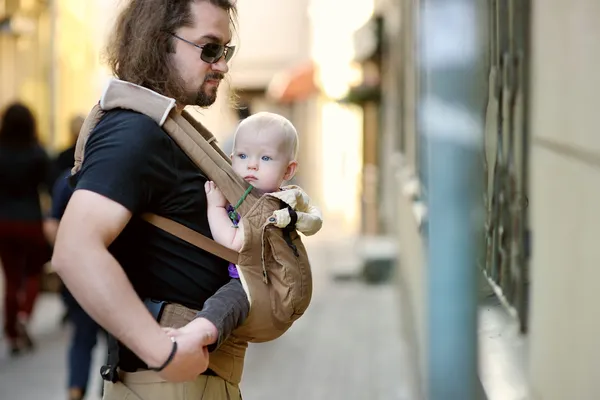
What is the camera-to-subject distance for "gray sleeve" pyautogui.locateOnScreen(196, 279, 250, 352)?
229 centimetres

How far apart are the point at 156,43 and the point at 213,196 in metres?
0.35

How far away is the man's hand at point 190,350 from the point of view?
2193mm

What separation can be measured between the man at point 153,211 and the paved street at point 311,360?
16.4 ft

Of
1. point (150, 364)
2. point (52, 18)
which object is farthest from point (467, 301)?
point (52, 18)

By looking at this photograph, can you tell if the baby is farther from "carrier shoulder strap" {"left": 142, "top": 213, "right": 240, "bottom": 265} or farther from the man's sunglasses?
the man's sunglasses

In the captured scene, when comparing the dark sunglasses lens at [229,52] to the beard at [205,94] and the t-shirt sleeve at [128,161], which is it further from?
the t-shirt sleeve at [128,161]

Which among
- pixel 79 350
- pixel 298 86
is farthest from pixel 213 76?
pixel 298 86

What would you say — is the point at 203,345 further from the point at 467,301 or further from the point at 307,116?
the point at 307,116

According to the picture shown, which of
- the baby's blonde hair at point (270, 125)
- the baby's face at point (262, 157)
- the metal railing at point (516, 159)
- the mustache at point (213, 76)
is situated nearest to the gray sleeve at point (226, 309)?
the baby's face at point (262, 157)

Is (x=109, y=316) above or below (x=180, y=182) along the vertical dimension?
below

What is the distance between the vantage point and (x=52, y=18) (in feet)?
56.3

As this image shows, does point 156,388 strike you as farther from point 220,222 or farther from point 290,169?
point 290,169

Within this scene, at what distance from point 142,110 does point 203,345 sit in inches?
19.5

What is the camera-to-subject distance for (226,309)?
231 centimetres
